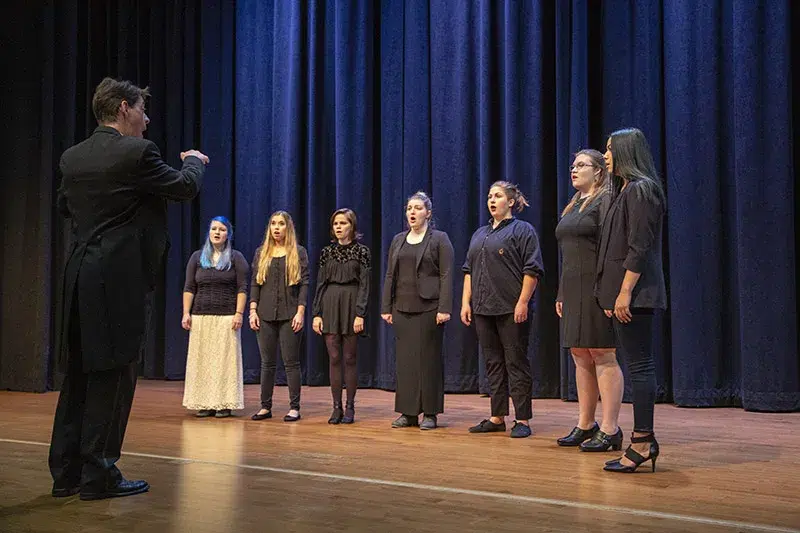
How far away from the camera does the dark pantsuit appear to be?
469 centimetres

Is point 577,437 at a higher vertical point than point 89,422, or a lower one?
lower

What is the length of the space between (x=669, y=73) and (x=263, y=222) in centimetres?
378

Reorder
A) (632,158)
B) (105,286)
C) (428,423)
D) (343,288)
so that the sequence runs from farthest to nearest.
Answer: (343,288) < (428,423) < (632,158) < (105,286)

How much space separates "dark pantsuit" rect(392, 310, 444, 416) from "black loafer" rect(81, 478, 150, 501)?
1990 millimetres

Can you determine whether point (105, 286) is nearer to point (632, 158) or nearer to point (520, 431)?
point (632, 158)

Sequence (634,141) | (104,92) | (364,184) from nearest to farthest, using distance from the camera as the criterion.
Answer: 1. (104,92)
2. (634,141)
3. (364,184)

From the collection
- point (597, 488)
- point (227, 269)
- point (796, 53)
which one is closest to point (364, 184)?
point (227, 269)

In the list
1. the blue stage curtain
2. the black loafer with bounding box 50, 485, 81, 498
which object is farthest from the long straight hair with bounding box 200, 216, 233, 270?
the black loafer with bounding box 50, 485, 81, 498

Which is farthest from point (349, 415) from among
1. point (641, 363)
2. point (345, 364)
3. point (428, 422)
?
point (641, 363)

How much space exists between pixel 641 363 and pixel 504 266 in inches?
52.9

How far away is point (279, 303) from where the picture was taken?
5160 millimetres

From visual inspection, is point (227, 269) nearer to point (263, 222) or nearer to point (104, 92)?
point (263, 222)

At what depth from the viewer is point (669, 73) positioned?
5.83 metres

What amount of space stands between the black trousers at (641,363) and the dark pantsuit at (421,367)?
1.61 m
